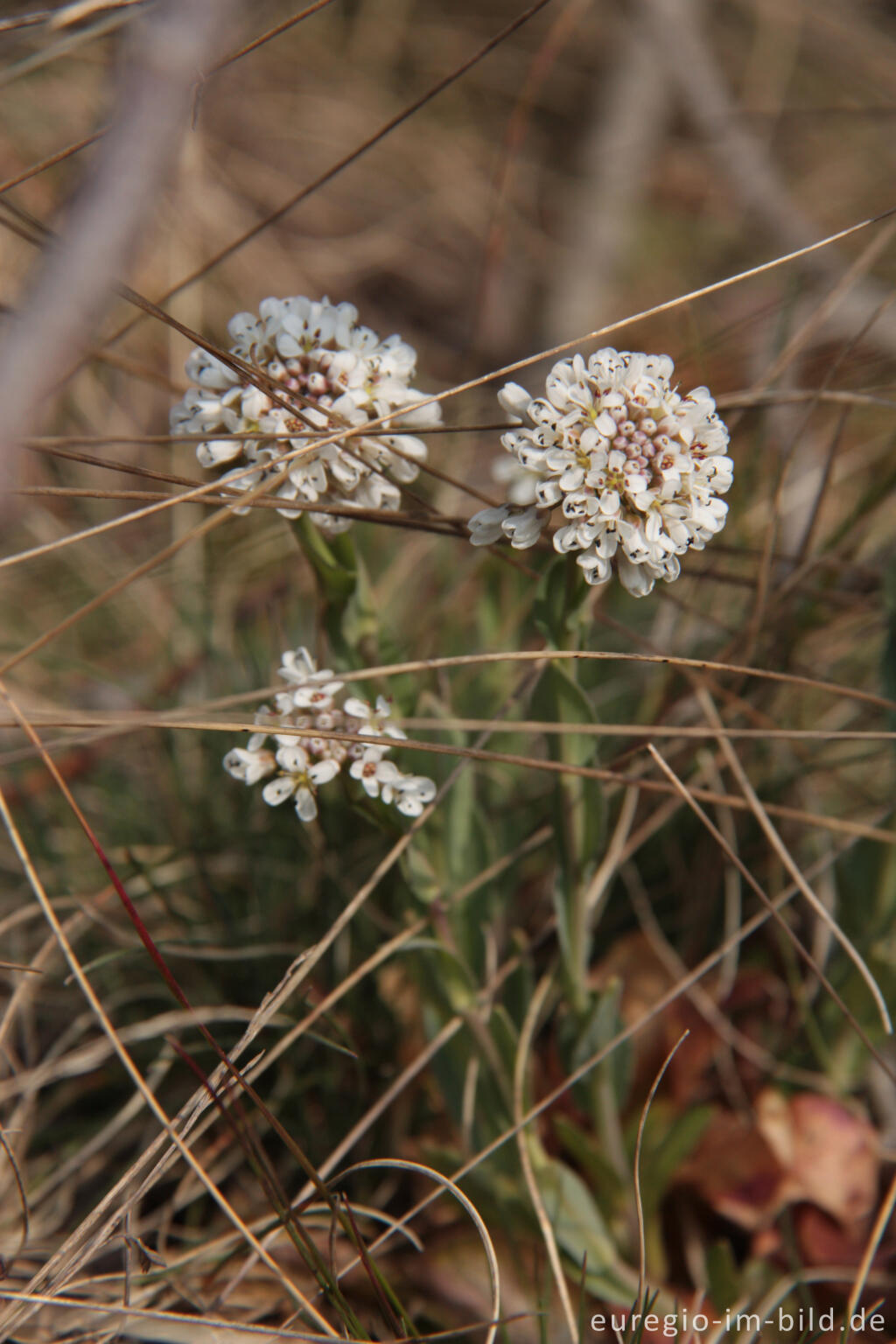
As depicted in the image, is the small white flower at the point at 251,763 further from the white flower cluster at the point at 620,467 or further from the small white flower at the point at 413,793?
the white flower cluster at the point at 620,467

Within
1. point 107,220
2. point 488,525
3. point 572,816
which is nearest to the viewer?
point 107,220

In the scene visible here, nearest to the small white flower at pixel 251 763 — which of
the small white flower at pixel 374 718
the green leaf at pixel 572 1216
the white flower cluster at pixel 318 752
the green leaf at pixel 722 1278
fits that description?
the white flower cluster at pixel 318 752

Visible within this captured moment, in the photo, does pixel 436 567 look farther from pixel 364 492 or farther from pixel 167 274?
pixel 167 274

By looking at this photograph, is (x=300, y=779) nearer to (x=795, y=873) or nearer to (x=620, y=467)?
(x=620, y=467)

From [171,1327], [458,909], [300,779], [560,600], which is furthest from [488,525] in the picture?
[171,1327]

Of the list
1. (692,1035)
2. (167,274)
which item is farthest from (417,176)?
(692,1035)

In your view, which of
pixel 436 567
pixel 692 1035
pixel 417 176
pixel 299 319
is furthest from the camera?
pixel 417 176
